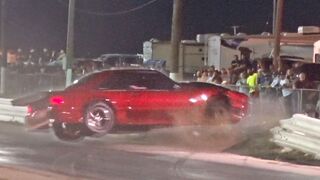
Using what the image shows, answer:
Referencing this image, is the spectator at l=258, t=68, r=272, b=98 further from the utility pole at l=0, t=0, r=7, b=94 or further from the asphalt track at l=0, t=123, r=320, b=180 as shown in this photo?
the utility pole at l=0, t=0, r=7, b=94

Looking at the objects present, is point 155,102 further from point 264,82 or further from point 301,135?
point 264,82

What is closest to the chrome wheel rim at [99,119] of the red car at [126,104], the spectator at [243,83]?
the red car at [126,104]

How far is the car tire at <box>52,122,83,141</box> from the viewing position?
1769 centimetres

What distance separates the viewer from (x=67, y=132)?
58.9 ft

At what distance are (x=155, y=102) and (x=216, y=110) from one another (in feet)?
5.28

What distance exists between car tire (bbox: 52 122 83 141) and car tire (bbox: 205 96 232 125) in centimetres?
310

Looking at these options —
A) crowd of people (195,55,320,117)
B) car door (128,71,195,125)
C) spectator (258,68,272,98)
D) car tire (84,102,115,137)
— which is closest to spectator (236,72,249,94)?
crowd of people (195,55,320,117)

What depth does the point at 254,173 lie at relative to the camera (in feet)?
41.2

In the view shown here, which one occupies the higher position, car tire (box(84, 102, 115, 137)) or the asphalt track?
car tire (box(84, 102, 115, 137))

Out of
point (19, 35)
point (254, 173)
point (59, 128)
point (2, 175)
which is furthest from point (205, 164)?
point (19, 35)

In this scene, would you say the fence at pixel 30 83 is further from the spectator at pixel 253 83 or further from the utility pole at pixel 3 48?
the spectator at pixel 253 83

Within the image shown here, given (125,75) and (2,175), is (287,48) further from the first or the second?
(2,175)

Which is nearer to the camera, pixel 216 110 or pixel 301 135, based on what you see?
pixel 301 135

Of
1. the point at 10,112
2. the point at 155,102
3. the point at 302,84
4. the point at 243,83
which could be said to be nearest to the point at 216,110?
the point at 155,102
